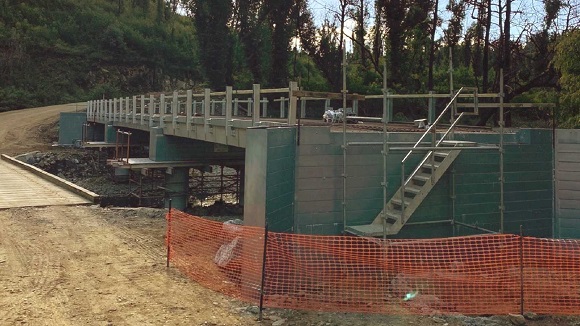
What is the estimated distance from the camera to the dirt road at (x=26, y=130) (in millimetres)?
29684

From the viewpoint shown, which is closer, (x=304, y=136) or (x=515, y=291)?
(x=515, y=291)

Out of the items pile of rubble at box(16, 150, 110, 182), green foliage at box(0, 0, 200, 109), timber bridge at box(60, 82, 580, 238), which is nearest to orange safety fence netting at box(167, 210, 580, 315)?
timber bridge at box(60, 82, 580, 238)

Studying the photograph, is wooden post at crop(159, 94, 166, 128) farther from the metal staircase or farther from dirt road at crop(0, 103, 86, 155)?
dirt road at crop(0, 103, 86, 155)

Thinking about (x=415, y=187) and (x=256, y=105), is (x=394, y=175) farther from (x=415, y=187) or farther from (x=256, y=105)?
(x=256, y=105)

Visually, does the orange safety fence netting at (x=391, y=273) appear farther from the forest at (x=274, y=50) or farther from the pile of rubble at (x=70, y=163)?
the pile of rubble at (x=70, y=163)

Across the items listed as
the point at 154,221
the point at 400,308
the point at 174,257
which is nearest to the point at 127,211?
the point at 154,221

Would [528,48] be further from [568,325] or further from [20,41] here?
[20,41]

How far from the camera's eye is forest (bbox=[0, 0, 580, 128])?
22891 millimetres

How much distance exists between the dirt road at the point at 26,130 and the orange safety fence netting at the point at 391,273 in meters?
24.8

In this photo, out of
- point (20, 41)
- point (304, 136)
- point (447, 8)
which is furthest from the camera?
point (20, 41)

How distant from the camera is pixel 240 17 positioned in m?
43.8

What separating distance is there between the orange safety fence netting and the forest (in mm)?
4808

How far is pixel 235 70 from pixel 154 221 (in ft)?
110

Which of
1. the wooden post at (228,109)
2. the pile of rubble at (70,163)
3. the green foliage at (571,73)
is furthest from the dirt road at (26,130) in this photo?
the green foliage at (571,73)
